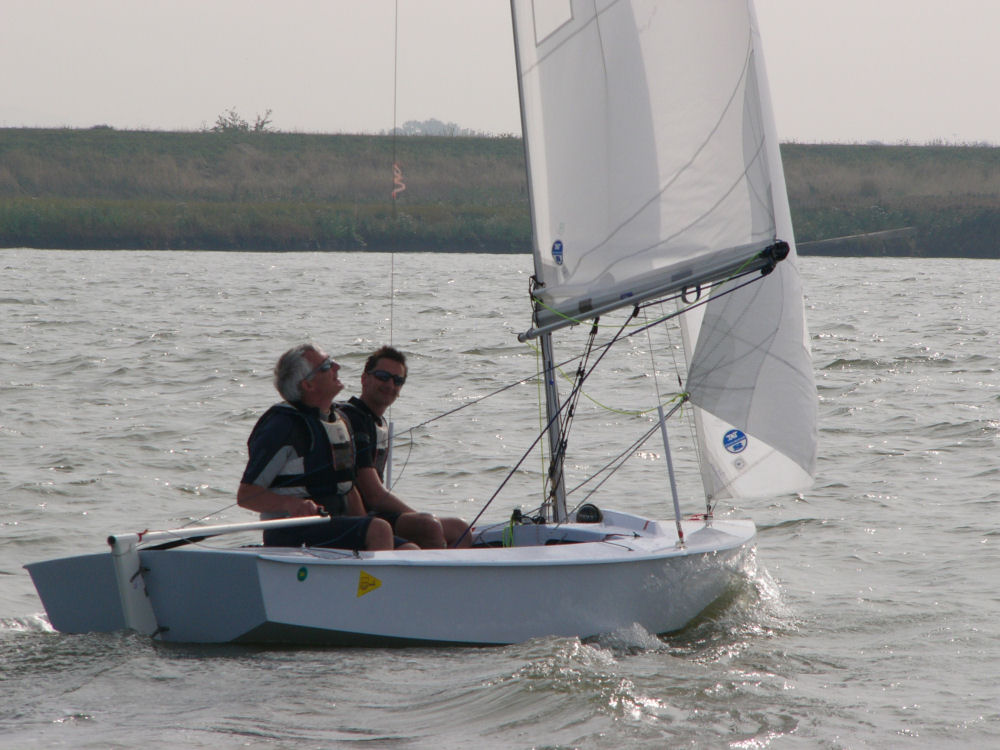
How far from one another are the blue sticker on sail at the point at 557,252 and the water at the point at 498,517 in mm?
1481

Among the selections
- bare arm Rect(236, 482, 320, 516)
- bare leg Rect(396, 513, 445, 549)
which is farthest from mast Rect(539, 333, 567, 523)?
bare arm Rect(236, 482, 320, 516)

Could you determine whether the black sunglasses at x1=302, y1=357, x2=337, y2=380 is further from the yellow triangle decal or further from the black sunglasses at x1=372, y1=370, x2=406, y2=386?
the yellow triangle decal

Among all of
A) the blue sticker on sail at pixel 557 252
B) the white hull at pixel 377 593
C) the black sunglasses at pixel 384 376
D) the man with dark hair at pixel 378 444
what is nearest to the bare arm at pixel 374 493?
the man with dark hair at pixel 378 444

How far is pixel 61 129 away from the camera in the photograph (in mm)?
46375

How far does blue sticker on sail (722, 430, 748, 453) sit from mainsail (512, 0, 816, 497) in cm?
30

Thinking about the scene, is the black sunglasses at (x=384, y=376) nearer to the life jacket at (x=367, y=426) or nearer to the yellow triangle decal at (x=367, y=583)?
the life jacket at (x=367, y=426)

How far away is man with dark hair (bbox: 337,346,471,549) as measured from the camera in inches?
196

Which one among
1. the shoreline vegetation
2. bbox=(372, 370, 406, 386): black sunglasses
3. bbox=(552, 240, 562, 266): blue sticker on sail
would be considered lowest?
bbox=(372, 370, 406, 386): black sunglasses

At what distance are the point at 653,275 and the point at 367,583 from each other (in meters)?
1.81

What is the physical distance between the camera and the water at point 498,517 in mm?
4043

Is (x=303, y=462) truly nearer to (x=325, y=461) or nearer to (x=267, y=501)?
(x=325, y=461)

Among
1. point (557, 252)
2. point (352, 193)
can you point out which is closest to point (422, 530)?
point (557, 252)

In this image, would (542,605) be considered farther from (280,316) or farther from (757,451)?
(280,316)

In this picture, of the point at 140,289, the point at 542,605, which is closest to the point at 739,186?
the point at 542,605
